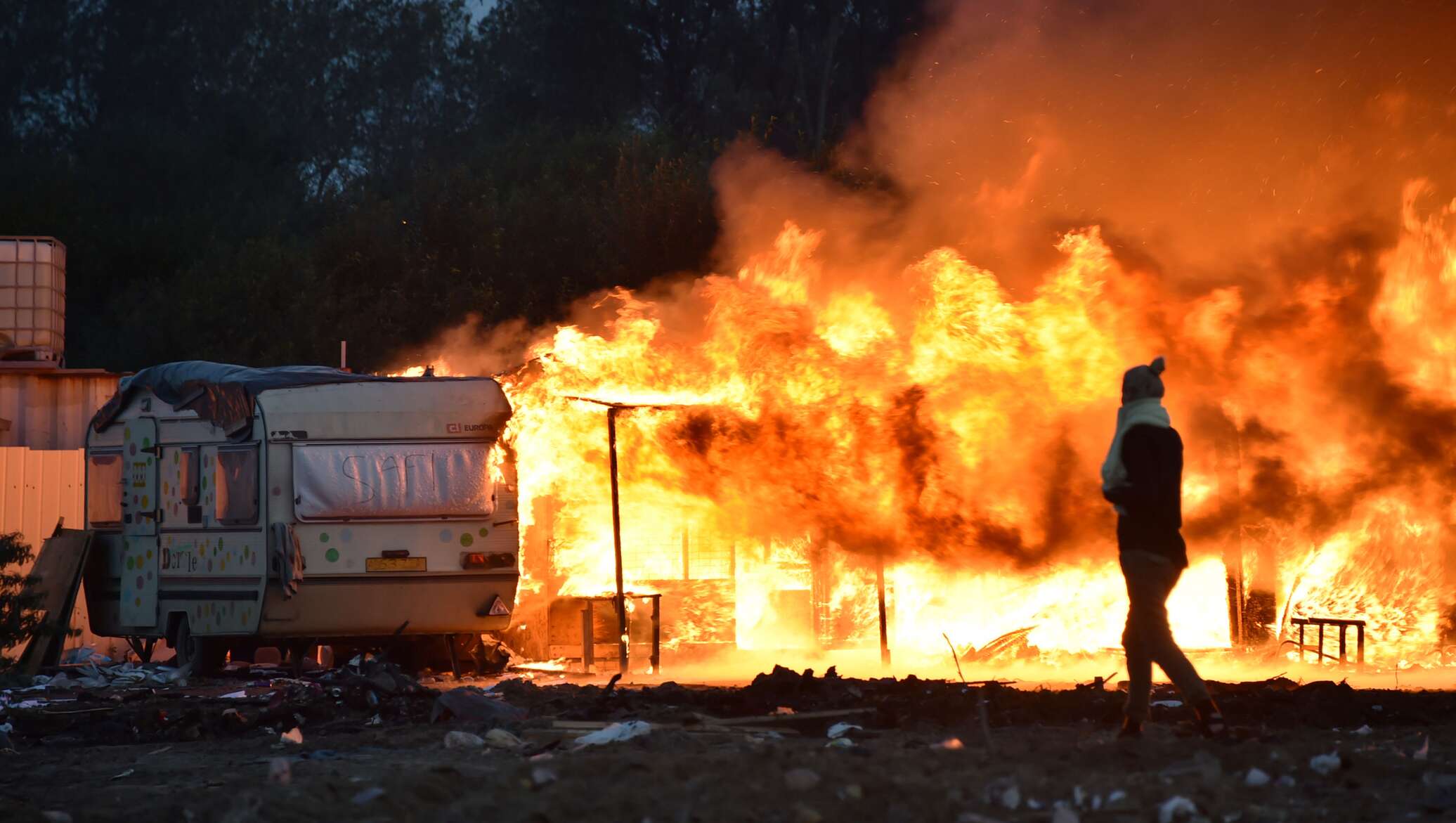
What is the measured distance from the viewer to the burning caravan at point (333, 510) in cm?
1488

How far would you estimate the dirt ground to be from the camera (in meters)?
6.96

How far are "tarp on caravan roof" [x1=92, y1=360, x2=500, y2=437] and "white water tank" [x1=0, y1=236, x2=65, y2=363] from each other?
702cm

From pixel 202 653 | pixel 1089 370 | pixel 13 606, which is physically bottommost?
pixel 202 653

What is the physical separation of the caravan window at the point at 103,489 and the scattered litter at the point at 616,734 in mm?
9082

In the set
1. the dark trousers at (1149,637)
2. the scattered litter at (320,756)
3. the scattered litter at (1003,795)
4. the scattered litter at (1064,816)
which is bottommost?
the scattered litter at (320,756)

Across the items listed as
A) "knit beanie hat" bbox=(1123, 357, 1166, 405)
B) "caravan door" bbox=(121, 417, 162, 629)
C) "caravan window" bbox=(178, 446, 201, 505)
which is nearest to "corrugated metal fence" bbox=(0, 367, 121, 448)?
"caravan door" bbox=(121, 417, 162, 629)

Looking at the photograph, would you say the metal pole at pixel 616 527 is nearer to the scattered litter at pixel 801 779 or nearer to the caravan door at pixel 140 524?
the caravan door at pixel 140 524

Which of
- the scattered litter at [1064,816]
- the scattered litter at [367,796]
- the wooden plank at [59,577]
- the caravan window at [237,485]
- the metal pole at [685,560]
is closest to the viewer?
the scattered litter at [1064,816]

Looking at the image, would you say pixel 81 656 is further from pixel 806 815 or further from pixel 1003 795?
pixel 1003 795

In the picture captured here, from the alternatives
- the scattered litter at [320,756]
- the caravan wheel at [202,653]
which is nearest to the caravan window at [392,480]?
the caravan wheel at [202,653]

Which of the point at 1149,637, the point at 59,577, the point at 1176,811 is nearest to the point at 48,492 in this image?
the point at 59,577

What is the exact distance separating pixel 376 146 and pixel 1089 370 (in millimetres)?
38819

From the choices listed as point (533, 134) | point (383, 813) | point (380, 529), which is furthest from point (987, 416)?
point (533, 134)

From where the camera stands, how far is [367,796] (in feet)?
24.4
